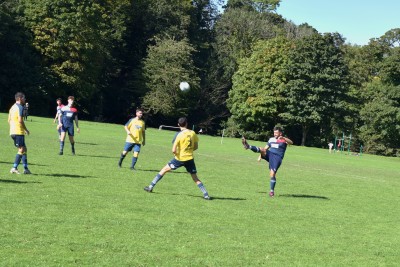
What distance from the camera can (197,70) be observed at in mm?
78000

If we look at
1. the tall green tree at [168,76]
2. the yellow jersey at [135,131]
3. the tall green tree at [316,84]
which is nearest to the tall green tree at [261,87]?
the tall green tree at [316,84]

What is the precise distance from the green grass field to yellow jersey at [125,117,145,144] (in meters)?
1.19

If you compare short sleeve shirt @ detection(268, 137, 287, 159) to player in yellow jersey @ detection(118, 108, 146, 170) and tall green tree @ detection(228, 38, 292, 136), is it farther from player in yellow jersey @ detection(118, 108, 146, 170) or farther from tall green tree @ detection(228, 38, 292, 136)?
tall green tree @ detection(228, 38, 292, 136)

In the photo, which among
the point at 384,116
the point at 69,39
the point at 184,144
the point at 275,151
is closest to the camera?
the point at 184,144

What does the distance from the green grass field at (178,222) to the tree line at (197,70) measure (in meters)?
45.8

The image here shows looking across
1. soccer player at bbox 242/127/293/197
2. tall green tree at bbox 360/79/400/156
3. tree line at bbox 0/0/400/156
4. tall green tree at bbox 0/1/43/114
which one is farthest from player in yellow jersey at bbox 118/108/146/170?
tall green tree at bbox 0/1/43/114

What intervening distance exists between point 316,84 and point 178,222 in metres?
59.9

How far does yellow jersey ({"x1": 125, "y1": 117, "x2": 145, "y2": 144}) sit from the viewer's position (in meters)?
19.9

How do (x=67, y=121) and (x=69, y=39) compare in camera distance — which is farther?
(x=69, y=39)

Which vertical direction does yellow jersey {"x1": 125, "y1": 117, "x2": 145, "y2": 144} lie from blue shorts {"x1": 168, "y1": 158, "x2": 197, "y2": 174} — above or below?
above

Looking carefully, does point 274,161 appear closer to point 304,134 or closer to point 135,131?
point 135,131

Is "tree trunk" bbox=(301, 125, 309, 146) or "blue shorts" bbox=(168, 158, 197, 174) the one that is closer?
"blue shorts" bbox=(168, 158, 197, 174)

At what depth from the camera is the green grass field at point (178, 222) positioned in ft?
28.5

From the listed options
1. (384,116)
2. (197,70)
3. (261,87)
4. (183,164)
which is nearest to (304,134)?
(261,87)
